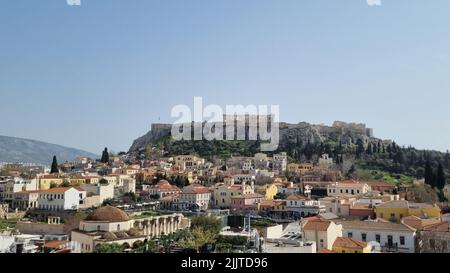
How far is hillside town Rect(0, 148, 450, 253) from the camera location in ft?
26.5

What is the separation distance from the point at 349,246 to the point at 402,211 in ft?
17.4

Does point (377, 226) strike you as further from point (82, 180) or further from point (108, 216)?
point (82, 180)

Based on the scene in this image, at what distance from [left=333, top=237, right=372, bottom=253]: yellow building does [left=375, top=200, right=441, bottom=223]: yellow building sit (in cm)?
445

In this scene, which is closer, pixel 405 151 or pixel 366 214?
pixel 366 214

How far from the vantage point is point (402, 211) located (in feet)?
38.1

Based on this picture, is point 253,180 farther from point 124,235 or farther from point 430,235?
point 430,235

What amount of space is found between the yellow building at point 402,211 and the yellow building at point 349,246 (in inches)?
175

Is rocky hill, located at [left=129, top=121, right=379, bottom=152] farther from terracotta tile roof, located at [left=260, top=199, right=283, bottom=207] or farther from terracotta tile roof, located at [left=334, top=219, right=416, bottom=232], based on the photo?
terracotta tile roof, located at [left=334, top=219, right=416, bottom=232]

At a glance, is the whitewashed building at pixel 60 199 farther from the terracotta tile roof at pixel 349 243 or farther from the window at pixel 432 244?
the window at pixel 432 244

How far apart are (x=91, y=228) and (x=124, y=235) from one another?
120 centimetres

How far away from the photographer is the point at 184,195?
17922 mm

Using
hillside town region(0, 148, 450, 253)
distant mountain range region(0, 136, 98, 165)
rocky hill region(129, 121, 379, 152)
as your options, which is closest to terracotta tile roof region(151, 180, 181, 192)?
hillside town region(0, 148, 450, 253)

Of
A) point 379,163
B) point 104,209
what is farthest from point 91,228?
point 379,163
